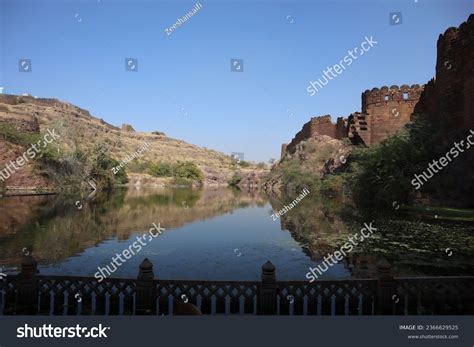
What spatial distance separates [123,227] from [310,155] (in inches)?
1692

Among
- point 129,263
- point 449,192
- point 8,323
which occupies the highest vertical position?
point 449,192

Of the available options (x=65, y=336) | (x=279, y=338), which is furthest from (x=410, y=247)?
(x=65, y=336)

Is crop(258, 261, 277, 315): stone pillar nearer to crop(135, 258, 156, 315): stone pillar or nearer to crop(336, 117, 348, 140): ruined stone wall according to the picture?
crop(135, 258, 156, 315): stone pillar

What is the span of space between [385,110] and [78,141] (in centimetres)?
4265

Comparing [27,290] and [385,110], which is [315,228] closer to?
[27,290]

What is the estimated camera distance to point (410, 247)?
15945 mm

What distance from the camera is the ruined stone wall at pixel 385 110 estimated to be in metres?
45.6

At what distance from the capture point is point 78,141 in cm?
5659

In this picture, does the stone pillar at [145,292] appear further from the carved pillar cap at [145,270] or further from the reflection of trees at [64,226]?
the reflection of trees at [64,226]

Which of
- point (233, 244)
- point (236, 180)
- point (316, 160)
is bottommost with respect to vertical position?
point (233, 244)

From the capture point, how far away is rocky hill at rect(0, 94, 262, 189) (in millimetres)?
46781

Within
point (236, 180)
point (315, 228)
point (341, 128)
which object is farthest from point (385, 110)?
point (236, 180)

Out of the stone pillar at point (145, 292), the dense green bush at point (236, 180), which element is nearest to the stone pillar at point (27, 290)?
the stone pillar at point (145, 292)

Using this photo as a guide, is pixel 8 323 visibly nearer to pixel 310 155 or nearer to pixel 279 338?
pixel 279 338
